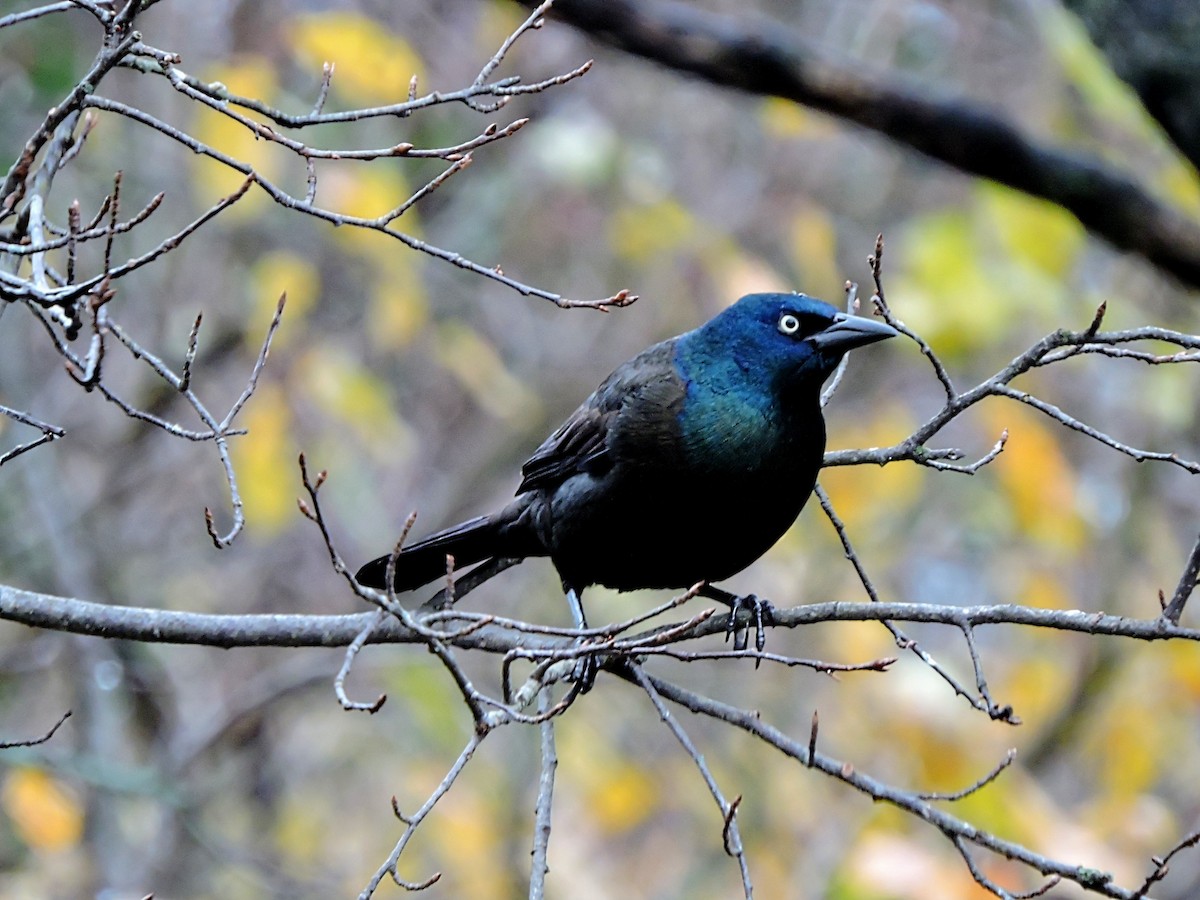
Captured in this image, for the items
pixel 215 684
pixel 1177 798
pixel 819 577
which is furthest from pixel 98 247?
pixel 1177 798

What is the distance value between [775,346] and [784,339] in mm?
34

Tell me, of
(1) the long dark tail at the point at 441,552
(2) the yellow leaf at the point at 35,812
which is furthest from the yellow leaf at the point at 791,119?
(2) the yellow leaf at the point at 35,812

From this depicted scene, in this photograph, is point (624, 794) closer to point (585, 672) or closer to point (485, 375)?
point (485, 375)

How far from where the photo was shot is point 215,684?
888cm

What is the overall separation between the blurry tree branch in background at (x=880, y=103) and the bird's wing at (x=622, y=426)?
3.33 ft

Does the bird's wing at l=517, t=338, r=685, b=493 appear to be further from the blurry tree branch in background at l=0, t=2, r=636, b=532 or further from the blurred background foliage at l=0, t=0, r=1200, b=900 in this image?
the blurred background foliage at l=0, t=0, r=1200, b=900

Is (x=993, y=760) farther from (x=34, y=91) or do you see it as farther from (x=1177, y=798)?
(x=34, y=91)

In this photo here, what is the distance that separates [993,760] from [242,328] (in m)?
4.33

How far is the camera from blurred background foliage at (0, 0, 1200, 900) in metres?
6.21

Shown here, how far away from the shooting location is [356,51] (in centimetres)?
594

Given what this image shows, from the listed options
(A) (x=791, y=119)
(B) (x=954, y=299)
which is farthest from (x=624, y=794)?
(A) (x=791, y=119)

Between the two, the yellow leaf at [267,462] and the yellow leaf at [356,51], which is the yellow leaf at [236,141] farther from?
the yellow leaf at [267,462]

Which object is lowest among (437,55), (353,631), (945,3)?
(353,631)

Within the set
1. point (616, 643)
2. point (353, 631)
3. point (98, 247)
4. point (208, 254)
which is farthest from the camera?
point (208, 254)
